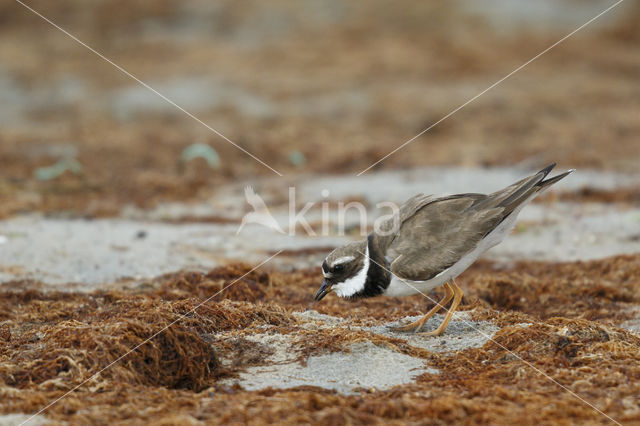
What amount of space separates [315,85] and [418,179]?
7805 millimetres

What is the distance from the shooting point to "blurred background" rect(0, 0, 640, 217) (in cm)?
1277

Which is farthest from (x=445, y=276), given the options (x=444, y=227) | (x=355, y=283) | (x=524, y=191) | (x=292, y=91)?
(x=292, y=91)

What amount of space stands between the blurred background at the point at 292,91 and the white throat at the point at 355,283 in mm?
5467

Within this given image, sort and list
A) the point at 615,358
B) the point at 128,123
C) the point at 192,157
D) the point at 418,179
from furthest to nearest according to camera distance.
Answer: the point at 128,123 → the point at 192,157 → the point at 418,179 → the point at 615,358

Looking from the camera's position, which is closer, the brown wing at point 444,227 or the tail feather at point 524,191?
the brown wing at point 444,227

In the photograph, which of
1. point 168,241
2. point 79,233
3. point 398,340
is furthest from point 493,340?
point 79,233

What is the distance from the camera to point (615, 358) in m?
4.75

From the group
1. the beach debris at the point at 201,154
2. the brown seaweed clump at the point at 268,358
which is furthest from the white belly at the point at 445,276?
the beach debris at the point at 201,154

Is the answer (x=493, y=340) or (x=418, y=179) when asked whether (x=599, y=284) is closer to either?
(x=493, y=340)

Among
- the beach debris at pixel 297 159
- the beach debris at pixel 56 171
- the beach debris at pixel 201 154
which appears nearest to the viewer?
the beach debris at pixel 201 154

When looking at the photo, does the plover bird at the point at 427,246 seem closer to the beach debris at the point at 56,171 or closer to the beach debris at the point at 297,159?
the beach debris at the point at 56,171

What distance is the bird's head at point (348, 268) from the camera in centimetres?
565

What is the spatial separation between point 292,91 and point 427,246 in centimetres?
1322

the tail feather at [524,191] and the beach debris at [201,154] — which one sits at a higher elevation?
the tail feather at [524,191]
